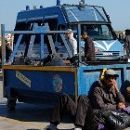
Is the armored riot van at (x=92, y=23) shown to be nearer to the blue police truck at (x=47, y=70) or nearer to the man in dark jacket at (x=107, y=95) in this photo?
the blue police truck at (x=47, y=70)

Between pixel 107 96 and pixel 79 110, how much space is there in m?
0.66

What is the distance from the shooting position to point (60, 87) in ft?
31.8

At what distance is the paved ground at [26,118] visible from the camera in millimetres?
9570

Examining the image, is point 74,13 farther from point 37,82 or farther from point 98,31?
point 37,82

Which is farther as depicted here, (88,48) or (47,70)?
(88,48)

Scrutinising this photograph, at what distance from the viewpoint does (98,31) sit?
1802 centimetres

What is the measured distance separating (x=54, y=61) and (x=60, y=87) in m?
0.83

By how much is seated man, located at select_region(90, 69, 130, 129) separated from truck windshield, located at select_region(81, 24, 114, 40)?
29.1 feet

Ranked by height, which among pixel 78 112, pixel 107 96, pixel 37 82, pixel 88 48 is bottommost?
pixel 78 112

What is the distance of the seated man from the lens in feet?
27.6

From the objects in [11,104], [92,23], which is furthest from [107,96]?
[92,23]

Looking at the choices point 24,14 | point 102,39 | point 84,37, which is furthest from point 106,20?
point 84,37

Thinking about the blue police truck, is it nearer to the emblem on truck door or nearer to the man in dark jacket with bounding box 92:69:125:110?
the emblem on truck door

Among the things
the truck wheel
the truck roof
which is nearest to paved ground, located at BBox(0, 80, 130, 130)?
the truck wheel
